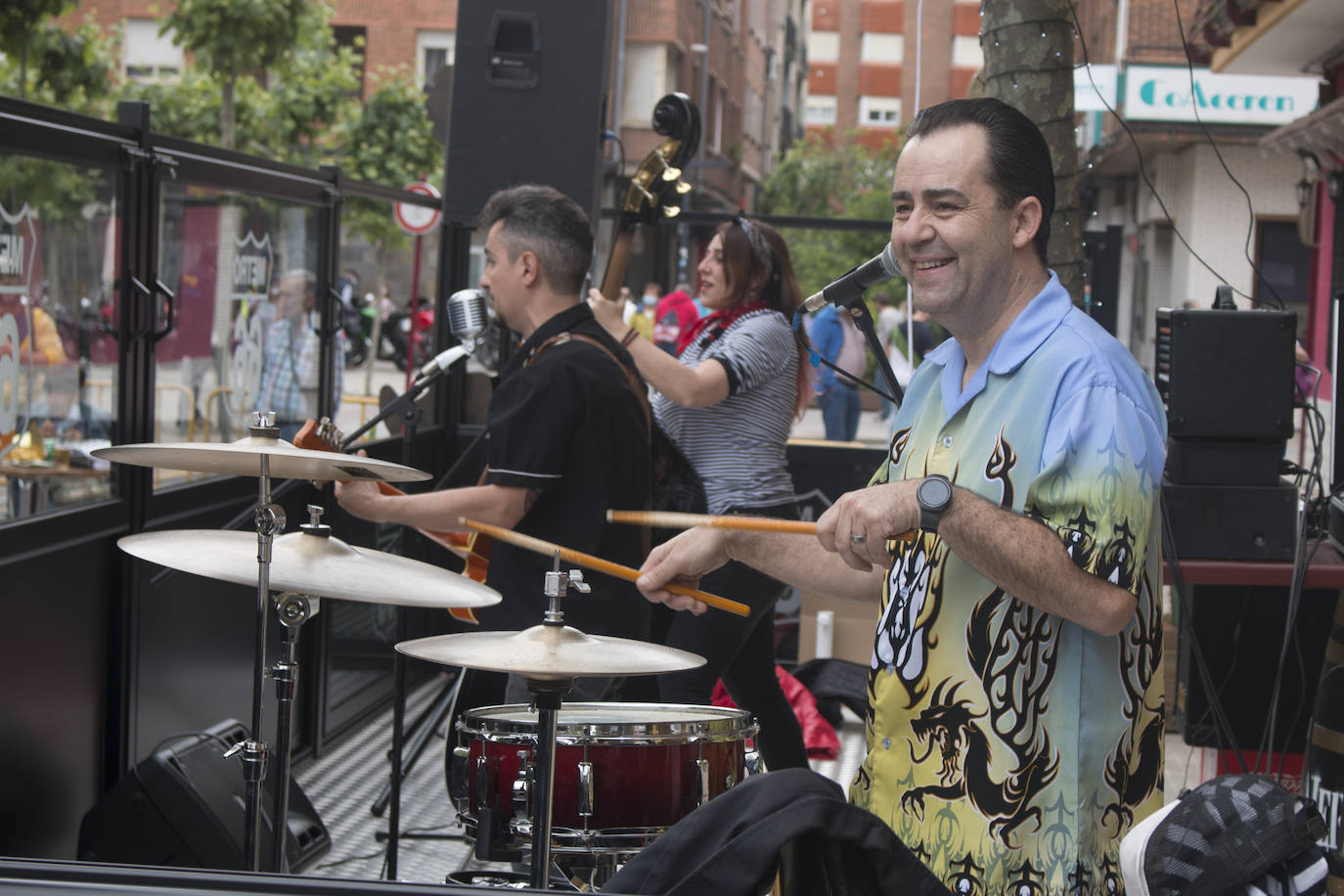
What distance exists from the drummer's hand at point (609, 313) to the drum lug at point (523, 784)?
1.67 meters

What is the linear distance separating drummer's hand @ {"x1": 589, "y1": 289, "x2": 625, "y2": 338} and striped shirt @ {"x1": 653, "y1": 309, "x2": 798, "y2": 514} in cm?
24

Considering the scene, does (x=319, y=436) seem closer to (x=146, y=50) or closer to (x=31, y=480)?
(x=31, y=480)

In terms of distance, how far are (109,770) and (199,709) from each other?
0.53 m

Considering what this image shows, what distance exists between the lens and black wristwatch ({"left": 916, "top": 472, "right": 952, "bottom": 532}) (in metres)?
1.63

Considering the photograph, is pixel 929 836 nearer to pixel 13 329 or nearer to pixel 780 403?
pixel 780 403

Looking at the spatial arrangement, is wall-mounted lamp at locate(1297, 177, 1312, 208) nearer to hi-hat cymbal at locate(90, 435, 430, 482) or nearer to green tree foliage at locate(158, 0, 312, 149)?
green tree foliage at locate(158, 0, 312, 149)

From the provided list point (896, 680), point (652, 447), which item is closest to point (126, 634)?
point (652, 447)

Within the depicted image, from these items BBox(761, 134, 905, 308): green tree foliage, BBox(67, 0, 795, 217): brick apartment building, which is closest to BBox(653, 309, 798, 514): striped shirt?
BBox(67, 0, 795, 217): brick apartment building

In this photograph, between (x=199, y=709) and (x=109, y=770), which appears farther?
(x=199, y=709)

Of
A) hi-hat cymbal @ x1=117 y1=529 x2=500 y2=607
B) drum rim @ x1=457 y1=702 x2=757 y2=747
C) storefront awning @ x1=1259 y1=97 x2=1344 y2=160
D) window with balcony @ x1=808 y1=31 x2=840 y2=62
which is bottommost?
drum rim @ x1=457 y1=702 x2=757 y2=747

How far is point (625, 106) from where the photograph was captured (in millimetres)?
29344

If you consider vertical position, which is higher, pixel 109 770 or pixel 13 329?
pixel 13 329

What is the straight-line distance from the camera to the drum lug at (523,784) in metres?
2.60

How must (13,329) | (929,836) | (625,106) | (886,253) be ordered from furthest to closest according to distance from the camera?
(625,106), (13,329), (886,253), (929,836)
